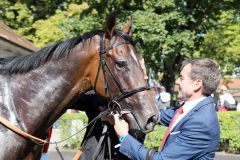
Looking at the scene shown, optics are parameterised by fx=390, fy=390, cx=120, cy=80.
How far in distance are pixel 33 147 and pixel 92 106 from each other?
80 centimetres

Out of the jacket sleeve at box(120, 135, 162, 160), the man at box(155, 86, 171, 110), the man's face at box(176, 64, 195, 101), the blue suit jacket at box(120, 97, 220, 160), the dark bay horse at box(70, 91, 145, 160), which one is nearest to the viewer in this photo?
the blue suit jacket at box(120, 97, 220, 160)

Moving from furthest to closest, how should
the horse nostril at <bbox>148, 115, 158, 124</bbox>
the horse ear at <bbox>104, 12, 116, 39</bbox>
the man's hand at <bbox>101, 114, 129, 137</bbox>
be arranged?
the horse ear at <bbox>104, 12, 116, 39</bbox> < the horse nostril at <bbox>148, 115, 158, 124</bbox> < the man's hand at <bbox>101, 114, 129, 137</bbox>

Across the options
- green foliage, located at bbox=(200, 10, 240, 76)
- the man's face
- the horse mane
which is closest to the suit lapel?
the man's face

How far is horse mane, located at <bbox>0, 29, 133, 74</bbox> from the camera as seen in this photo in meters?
3.27

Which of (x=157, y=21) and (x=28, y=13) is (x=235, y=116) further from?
(x=28, y=13)

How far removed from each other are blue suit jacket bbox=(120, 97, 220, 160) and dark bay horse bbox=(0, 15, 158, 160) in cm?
39

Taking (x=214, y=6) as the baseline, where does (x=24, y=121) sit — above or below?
above

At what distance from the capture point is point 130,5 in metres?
15.6

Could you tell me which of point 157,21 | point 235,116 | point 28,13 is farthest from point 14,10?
point 235,116

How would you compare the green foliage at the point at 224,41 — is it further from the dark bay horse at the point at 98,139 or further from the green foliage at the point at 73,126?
the dark bay horse at the point at 98,139

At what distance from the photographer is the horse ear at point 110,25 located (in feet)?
10.7

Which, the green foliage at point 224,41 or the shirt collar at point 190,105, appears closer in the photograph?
the shirt collar at point 190,105

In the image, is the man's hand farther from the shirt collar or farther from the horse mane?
the horse mane

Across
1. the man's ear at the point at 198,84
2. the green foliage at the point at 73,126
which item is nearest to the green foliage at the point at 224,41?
the green foliage at the point at 73,126
